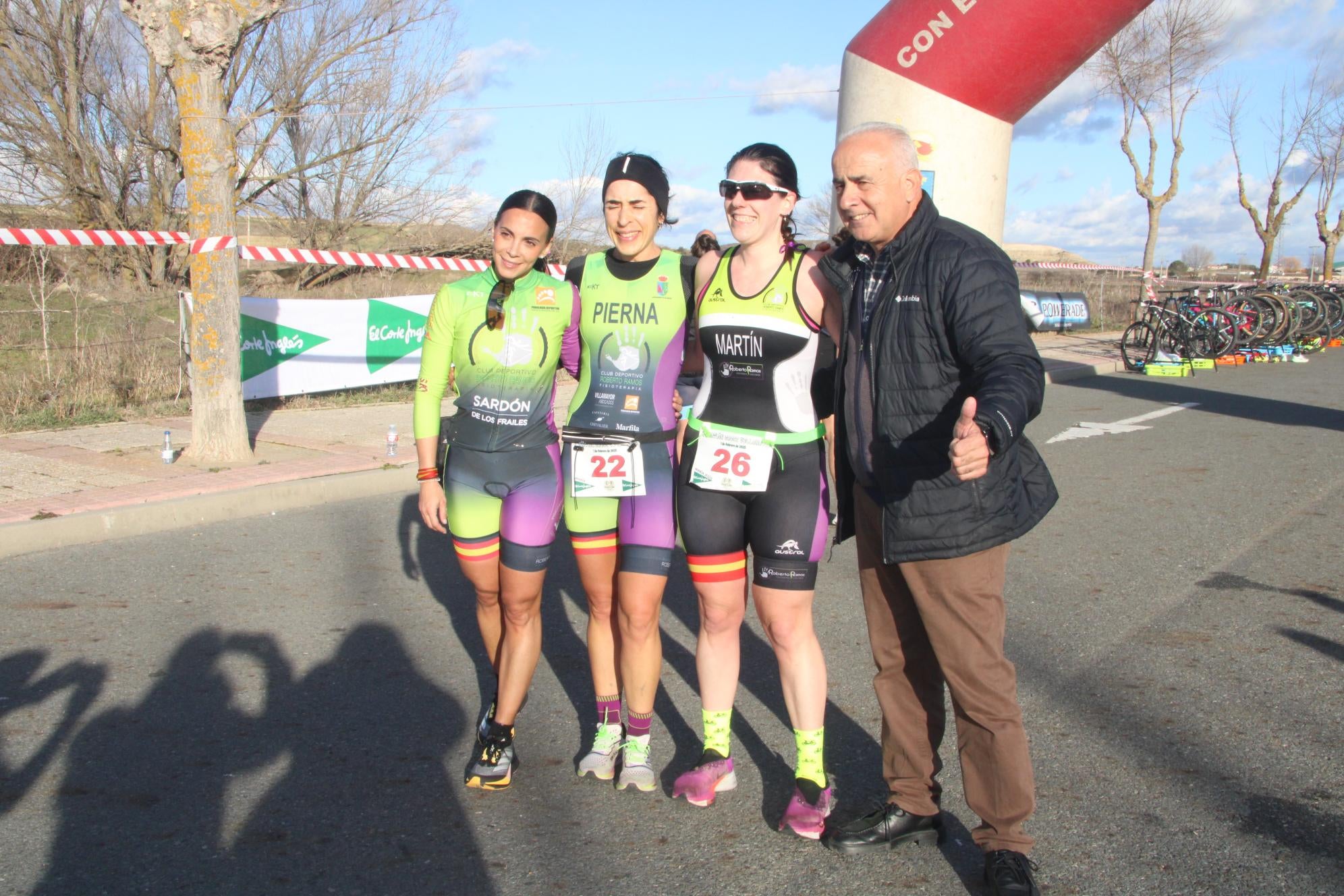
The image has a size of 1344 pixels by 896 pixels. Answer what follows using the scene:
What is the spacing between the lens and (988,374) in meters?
2.75

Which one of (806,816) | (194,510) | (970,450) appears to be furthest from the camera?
(194,510)

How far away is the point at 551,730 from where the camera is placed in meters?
4.14

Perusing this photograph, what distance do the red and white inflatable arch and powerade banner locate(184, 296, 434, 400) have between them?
5213mm

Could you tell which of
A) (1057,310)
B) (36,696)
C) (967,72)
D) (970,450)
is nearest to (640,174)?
(970,450)

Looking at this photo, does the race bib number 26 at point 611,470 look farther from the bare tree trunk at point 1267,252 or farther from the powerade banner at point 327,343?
the bare tree trunk at point 1267,252

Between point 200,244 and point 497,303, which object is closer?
point 497,303

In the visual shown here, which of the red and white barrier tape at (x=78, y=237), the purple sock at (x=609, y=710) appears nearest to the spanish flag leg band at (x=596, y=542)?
the purple sock at (x=609, y=710)

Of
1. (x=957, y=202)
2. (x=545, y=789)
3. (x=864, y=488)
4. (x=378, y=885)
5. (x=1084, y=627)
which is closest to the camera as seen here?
(x=378, y=885)

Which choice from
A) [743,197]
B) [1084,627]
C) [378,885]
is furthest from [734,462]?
[1084,627]

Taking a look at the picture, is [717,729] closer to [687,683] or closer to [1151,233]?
[687,683]

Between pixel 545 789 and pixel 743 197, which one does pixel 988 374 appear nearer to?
pixel 743 197

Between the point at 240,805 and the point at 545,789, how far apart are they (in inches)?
37.8

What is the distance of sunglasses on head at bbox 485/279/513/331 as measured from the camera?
3695 mm

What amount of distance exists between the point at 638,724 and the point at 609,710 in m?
0.17
